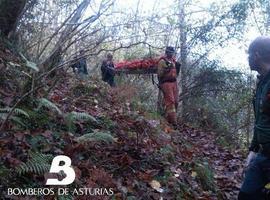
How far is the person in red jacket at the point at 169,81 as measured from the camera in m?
10.9

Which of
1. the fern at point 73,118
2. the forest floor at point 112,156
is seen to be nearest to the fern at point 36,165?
the forest floor at point 112,156

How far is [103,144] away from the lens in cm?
625

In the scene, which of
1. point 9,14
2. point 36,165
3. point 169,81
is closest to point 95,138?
point 36,165

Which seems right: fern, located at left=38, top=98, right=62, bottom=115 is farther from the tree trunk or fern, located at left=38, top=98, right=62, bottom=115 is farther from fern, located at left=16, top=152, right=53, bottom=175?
the tree trunk

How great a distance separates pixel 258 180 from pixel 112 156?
250 cm

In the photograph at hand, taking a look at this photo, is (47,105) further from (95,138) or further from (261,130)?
(261,130)

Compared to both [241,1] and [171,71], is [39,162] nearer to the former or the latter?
[171,71]

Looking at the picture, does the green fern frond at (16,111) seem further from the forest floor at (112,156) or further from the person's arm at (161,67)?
the person's arm at (161,67)

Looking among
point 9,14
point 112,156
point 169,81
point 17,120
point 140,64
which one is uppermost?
point 9,14

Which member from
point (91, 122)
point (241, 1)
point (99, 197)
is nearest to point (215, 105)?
point (241, 1)

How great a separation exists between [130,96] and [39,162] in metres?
6.53

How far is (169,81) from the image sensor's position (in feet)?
36.2

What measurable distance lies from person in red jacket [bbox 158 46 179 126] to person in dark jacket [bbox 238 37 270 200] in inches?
272

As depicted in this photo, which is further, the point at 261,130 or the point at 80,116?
the point at 80,116
